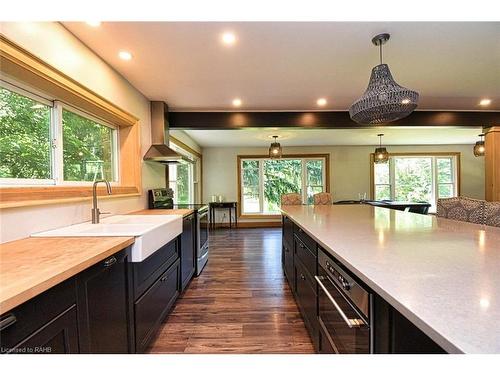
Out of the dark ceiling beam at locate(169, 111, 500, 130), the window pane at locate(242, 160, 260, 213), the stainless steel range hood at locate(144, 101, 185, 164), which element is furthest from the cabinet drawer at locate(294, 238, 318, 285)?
the window pane at locate(242, 160, 260, 213)

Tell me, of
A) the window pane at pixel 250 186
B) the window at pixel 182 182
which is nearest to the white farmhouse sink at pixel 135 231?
the window at pixel 182 182

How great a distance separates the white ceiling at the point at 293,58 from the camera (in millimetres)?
1838

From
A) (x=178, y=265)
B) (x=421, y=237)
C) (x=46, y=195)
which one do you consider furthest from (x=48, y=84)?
(x=421, y=237)

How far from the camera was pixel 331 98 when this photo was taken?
3.36m

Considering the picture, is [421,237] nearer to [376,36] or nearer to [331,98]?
[376,36]

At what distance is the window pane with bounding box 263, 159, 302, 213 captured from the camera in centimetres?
736

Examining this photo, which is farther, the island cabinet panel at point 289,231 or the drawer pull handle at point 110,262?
the island cabinet panel at point 289,231

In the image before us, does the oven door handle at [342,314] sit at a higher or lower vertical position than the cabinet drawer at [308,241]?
lower

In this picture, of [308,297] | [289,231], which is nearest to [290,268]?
[289,231]

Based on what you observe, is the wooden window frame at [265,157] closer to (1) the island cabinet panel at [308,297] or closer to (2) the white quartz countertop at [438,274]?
(1) the island cabinet panel at [308,297]

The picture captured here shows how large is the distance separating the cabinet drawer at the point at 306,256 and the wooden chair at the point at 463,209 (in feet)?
4.09

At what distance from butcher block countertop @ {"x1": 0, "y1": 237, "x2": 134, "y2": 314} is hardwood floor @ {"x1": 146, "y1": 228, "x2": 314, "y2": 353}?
3.23ft

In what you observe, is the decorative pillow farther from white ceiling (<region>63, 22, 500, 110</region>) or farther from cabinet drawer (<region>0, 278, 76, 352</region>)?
cabinet drawer (<region>0, 278, 76, 352</region>)

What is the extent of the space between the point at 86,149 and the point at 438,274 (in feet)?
8.79
